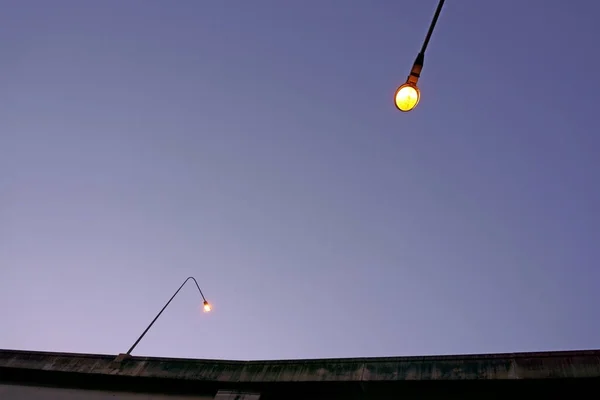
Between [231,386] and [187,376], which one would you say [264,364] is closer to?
[231,386]

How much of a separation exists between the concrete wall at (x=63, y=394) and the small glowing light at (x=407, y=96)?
6031 mm

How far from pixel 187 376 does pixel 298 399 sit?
2041 mm

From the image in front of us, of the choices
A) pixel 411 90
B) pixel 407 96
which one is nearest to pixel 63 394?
pixel 407 96

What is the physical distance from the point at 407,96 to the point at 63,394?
332 inches

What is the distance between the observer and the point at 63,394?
7594mm

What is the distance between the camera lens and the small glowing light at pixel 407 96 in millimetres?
6773

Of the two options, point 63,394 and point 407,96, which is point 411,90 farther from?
point 63,394

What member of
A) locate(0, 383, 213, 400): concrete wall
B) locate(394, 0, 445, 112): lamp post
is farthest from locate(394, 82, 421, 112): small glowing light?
locate(0, 383, 213, 400): concrete wall

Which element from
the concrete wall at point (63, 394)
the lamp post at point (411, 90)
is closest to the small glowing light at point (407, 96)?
the lamp post at point (411, 90)

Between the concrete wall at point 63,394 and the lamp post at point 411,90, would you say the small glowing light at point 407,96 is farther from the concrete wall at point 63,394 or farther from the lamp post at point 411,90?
the concrete wall at point 63,394

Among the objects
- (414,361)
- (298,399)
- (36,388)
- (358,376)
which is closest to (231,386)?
(298,399)

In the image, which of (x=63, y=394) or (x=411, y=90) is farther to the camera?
(x=63, y=394)

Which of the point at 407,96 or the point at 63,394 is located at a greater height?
the point at 407,96

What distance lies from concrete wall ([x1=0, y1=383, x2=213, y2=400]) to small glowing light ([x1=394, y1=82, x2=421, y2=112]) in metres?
6.03
